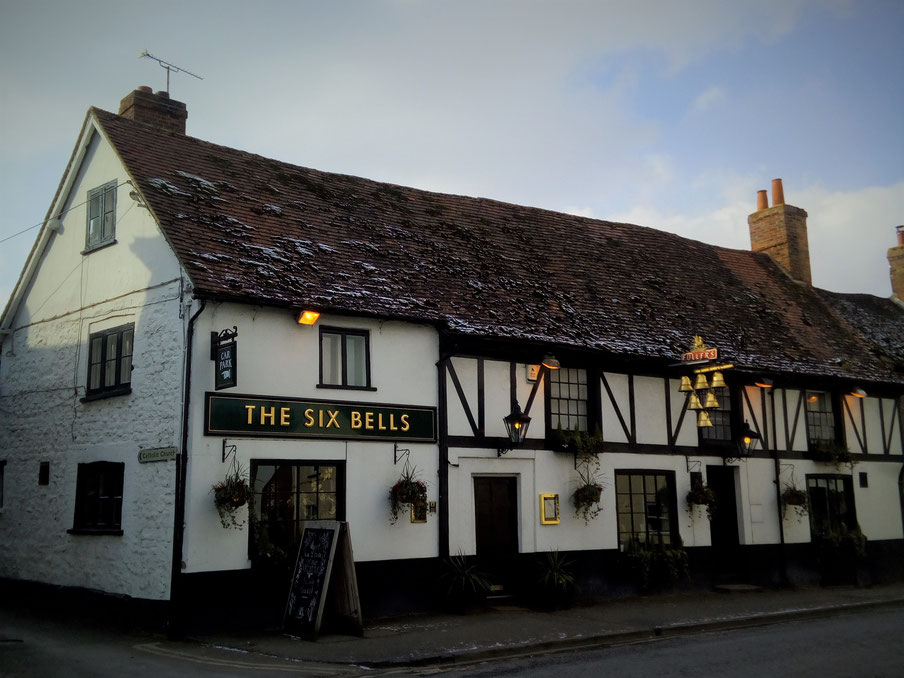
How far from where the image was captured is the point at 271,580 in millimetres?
13125

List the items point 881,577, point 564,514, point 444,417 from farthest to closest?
point 881,577
point 564,514
point 444,417

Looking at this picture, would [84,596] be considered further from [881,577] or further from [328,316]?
[881,577]

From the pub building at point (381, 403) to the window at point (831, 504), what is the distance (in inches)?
2.5

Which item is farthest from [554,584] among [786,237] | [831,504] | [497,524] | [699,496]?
[786,237]

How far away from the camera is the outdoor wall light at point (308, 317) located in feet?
44.9

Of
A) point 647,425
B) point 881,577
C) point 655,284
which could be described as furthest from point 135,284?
point 881,577

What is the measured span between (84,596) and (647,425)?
10.6m

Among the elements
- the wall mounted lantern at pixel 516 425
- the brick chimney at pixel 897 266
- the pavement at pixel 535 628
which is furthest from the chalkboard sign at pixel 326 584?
the brick chimney at pixel 897 266

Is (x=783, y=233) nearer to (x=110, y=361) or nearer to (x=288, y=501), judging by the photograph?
(x=288, y=501)

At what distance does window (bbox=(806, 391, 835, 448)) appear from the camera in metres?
20.7

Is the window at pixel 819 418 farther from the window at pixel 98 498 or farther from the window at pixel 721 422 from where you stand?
the window at pixel 98 498

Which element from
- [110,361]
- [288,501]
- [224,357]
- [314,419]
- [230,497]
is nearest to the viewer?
[230,497]

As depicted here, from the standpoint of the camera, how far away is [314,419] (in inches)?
543

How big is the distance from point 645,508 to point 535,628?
5258mm
